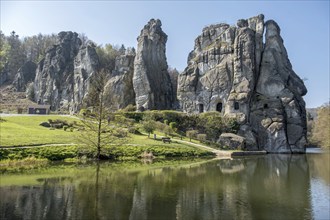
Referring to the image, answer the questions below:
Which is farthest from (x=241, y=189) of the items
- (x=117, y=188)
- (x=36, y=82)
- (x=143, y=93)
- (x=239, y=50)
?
(x=36, y=82)

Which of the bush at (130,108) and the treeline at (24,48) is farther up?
the treeline at (24,48)

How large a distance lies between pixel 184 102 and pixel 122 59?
2600cm

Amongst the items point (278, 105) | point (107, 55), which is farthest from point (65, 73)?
point (278, 105)

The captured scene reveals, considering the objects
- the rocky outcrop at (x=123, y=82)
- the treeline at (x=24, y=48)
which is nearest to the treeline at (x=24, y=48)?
the treeline at (x=24, y=48)

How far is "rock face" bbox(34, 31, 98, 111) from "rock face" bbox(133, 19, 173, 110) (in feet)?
71.6

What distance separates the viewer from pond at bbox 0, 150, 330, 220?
1397 cm

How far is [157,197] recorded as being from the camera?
17.2m

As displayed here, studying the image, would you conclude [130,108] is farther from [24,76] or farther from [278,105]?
[24,76]

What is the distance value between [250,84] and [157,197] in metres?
59.9

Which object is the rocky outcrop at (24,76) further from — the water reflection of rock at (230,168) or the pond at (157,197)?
the pond at (157,197)

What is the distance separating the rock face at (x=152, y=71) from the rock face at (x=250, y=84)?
794 cm

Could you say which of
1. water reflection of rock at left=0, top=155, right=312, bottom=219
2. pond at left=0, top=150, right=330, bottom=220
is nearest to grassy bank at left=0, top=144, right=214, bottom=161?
pond at left=0, top=150, right=330, bottom=220

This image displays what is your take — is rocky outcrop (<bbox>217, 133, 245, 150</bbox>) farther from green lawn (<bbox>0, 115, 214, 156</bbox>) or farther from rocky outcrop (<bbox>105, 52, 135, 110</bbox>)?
rocky outcrop (<bbox>105, 52, 135, 110</bbox>)

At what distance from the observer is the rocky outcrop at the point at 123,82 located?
88562mm
